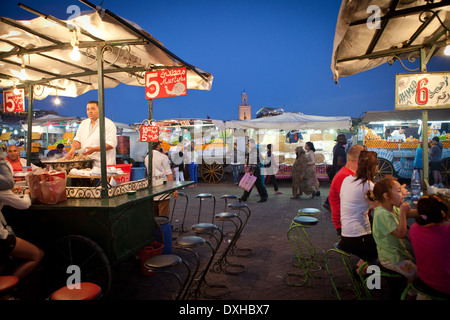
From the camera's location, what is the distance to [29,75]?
17.3 feet

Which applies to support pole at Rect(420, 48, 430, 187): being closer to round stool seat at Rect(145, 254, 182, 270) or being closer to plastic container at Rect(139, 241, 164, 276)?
round stool seat at Rect(145, 254, 182, 270)

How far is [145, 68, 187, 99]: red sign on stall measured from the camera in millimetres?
4324

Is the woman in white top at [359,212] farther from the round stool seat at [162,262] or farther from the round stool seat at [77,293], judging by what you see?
the round stool seat at [77,293]

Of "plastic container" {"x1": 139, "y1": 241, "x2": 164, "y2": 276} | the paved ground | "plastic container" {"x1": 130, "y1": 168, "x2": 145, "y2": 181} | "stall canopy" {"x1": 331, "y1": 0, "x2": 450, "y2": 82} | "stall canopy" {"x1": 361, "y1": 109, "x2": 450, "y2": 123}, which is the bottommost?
the paved ground

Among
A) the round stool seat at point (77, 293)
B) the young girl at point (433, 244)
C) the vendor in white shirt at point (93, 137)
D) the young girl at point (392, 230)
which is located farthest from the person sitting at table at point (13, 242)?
the young girl at point (433, 244)

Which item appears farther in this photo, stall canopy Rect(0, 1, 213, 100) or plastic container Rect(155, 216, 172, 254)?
plastic container Rect(155, 216, 172, 254)

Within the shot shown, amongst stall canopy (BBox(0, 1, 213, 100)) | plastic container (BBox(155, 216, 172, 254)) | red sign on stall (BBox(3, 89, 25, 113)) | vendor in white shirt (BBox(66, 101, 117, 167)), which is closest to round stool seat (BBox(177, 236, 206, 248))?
plastic container (BBox(155, 216, 172, 254))

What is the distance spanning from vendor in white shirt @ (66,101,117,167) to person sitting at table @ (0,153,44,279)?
48.3 inches

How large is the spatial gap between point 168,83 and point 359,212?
315 centimetres

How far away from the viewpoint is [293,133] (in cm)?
1461

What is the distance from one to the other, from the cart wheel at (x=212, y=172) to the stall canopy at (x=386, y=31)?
8974 millimetres

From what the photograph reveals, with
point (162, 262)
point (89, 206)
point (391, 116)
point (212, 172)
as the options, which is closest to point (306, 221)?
point (162, 262)

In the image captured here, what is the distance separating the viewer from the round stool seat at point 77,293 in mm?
2101
